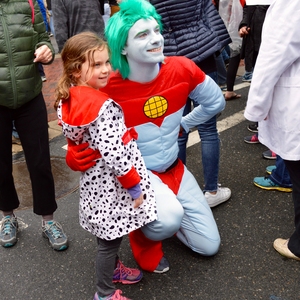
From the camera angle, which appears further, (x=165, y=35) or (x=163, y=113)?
(x=165, y=35)

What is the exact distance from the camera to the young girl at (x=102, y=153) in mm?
1844

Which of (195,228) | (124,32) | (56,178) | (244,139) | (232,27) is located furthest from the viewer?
(232,27)

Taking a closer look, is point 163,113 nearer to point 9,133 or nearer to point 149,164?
point 149,164

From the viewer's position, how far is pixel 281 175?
3191 millimetres

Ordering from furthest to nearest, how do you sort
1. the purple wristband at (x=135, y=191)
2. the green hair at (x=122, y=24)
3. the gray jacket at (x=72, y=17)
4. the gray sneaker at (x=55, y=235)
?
the gray jacket at (x=72, y=17), the gray sneaker at (x=55, y=235), the green hair at (x=122, y=24), the purple wristband at (x=135, y=191)

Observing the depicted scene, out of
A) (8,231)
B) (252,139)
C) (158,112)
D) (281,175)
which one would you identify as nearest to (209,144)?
(281,175)

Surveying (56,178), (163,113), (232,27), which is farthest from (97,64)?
(232,27)

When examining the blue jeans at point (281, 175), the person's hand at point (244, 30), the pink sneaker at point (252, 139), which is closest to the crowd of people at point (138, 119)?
the blue jeans at point (281, 175)

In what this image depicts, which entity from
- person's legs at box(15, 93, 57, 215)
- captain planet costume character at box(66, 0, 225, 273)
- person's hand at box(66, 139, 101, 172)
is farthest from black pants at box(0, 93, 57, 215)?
person's hand at box(66, 139, 101, 172)

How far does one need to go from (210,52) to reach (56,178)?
1.84 m

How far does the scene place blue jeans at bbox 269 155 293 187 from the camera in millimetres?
3144

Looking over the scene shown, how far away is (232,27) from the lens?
17.7 feet

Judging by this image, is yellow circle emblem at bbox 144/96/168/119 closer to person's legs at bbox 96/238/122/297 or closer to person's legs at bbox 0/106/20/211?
person's legs at bbox 96/238/122/297

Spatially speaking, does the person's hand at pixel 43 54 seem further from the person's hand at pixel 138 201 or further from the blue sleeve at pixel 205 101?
the person's hand at pixel 138 201
